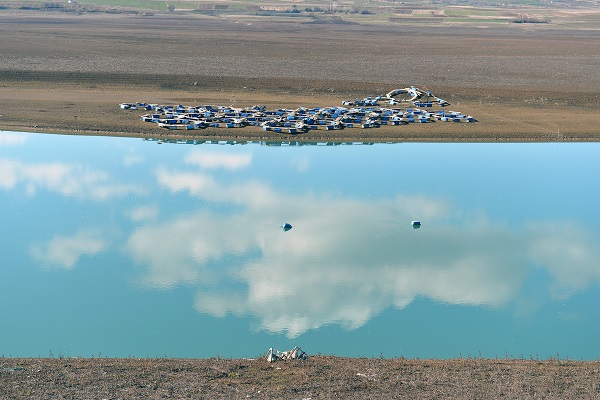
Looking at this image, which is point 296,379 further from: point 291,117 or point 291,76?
point 291,76

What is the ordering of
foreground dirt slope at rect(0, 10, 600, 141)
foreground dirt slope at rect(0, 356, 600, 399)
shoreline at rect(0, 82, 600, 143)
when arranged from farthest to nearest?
foreground dirt slope at rect(0, 10, 600, 141) → shoreline at rect(0, 82, 600, 143) → foreground dirt slope at rect(0, 356, 600, 399)

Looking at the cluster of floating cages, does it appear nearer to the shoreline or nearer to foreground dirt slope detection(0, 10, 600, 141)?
the shoreline

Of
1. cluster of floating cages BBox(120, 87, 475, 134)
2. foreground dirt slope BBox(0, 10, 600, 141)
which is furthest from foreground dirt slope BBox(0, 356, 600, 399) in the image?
cluster of floating cages BBox(120, 87, 475, 134)

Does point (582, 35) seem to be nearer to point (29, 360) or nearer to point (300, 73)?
point (300, 73)

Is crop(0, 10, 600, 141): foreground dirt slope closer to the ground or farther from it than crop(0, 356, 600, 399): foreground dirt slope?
farther from it

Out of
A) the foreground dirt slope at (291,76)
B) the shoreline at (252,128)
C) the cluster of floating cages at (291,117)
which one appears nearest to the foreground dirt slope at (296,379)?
the shoreline at (252,128)

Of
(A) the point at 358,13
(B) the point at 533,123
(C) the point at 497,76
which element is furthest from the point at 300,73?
(A) the point at 358,13

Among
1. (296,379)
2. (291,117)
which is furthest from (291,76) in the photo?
(296,379)
